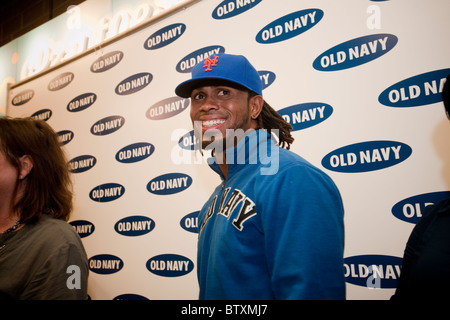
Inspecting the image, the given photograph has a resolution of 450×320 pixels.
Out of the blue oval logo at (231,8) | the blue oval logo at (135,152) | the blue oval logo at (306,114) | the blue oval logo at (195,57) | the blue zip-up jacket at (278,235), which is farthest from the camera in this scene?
the blue oval logo at (135,152)

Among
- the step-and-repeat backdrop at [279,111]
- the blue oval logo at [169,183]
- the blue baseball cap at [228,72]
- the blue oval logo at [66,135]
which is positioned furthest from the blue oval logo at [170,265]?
the blue oval logo at [66,135]

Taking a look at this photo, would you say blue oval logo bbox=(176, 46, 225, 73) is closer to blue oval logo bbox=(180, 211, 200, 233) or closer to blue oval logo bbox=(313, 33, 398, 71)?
blue oval logo bbox=(313, 33, 398, 71)

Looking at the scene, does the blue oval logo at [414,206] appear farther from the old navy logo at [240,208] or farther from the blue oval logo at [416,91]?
the old navy logo at [240,208]

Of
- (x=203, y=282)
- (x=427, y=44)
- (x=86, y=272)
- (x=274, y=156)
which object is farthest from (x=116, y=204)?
(x=427, y=44)

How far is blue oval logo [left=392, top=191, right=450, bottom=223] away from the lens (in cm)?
126

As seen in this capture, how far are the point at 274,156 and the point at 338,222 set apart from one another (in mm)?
285

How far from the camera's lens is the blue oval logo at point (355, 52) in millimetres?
1440

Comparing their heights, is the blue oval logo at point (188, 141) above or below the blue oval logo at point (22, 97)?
below

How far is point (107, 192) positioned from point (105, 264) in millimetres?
565

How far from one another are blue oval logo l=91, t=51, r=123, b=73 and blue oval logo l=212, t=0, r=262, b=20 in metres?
0.96

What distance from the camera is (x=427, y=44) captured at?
1342mm

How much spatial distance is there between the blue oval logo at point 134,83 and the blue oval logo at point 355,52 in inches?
51.0

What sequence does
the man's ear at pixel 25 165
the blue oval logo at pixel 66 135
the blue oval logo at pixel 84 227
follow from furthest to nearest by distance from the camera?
the blue oval logo at pixel 66 135, the blue oval logo at pixel 84 227, the man's ear at pixel 25 165

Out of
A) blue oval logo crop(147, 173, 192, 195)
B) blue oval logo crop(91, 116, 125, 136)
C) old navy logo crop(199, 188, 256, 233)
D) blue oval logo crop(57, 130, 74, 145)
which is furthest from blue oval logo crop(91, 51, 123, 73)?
old navy logo crop(199, 188, 256, 233)
